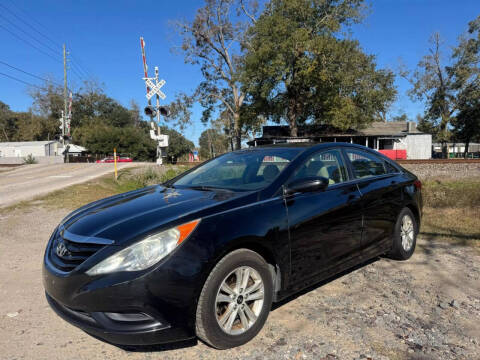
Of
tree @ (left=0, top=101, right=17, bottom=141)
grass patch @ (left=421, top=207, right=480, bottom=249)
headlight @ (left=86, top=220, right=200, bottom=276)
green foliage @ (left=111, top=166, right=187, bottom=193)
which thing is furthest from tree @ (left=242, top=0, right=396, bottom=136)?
tree @ (left=0, top=101, right=17, bottom=141)

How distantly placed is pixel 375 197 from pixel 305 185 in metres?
1.30

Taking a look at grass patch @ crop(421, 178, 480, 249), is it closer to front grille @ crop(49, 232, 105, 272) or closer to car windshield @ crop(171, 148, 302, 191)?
car windshield @ crop(171, 148, 302, 191)

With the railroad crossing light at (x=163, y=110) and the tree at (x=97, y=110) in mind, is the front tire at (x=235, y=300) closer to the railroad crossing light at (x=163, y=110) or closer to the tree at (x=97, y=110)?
the railroad crossing light at (x=163, y=110)

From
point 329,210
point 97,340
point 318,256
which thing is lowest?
point 97,340

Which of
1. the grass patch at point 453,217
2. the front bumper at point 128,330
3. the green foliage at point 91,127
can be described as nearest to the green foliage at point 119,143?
the green foliage at point 91,127

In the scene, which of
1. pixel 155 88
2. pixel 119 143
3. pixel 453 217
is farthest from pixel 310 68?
pixel 119 143

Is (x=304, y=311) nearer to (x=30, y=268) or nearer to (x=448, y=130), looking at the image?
(x=30, y=268)

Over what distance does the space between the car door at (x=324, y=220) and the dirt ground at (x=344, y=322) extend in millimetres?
394

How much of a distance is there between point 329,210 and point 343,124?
96.7 feet

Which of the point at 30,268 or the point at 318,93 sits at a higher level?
the point at 318,93

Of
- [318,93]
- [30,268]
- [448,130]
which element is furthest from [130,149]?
[30,268]

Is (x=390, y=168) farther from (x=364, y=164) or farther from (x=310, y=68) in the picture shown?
(x=310, y=68)

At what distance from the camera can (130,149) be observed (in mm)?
52844

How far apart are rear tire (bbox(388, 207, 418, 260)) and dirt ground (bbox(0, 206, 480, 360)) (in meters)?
0.14
